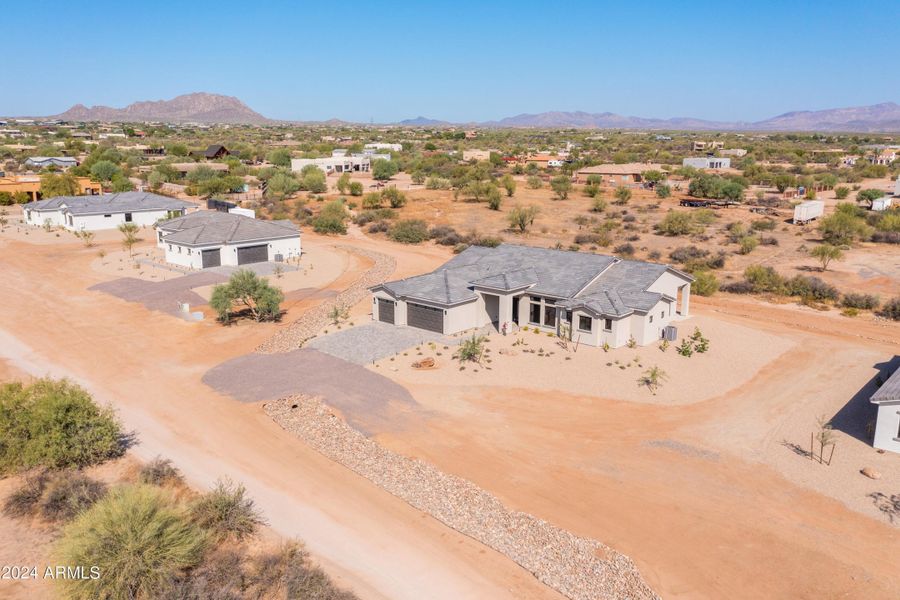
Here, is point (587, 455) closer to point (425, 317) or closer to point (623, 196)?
point (425, 317)

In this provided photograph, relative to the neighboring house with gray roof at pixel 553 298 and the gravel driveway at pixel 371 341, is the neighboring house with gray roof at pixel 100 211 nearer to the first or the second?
the gravel driveway at pixel 371 341

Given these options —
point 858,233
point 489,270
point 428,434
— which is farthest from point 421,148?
point 428,434

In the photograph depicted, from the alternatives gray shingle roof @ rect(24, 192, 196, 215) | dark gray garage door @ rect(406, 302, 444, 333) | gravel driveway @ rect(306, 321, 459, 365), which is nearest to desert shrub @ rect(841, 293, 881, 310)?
gravel driveway @ rect(306, 321, 459, 365)

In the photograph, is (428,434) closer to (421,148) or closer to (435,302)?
(435,302)

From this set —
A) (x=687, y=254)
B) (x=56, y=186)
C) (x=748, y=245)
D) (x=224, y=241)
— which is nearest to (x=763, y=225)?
(x=748, y=245)

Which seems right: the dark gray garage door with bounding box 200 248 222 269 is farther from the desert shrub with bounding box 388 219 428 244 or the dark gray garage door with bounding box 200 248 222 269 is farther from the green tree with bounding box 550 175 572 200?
the green tree with bounding box 550 175 572 200

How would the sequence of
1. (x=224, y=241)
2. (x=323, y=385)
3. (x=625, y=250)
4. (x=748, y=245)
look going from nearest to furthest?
1. (x=323, y=385)
2. (x=224, y=241)
3. (x=748, y=245)
4. (x=625, y=250)
